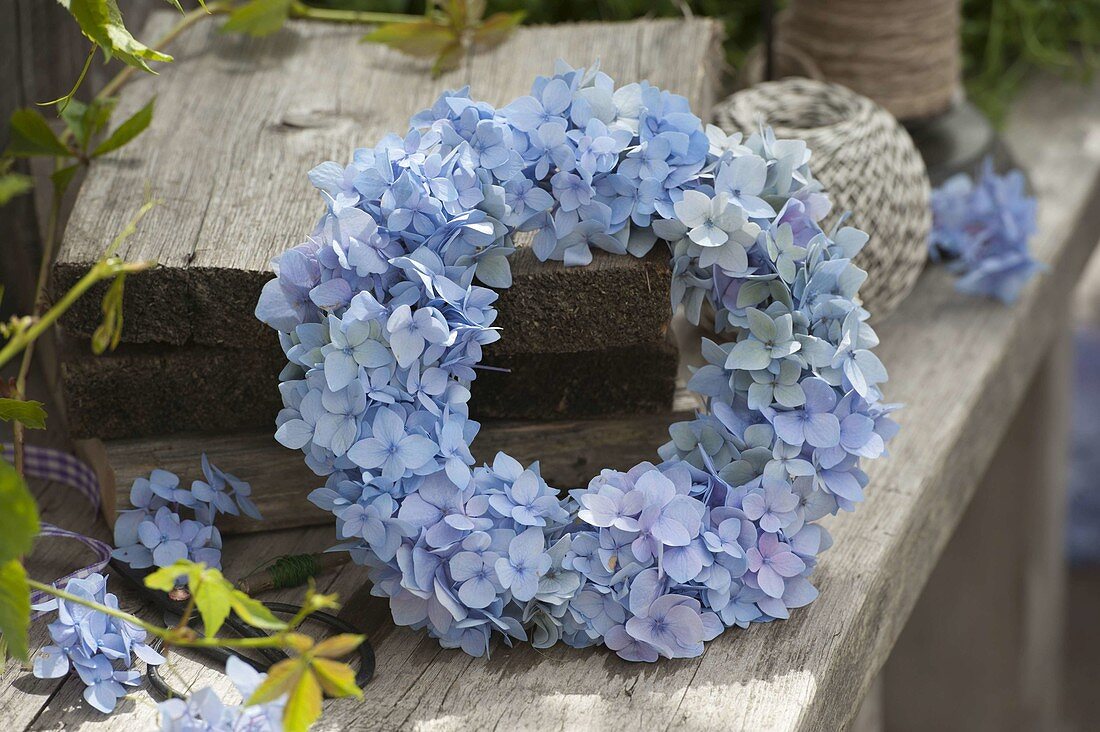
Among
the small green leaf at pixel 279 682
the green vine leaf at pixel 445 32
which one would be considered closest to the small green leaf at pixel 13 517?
the small green leaf at pixel 279 682

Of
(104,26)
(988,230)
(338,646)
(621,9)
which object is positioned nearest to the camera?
(338,646)

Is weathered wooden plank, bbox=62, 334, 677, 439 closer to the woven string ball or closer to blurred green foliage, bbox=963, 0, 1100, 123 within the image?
the woven string ball

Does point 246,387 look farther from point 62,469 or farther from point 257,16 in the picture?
point 257,16

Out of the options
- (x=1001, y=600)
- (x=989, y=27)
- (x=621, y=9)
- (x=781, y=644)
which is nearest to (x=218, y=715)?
(x=781, y=644)

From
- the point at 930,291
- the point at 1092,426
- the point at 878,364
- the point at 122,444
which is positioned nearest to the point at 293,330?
the point at 122,444

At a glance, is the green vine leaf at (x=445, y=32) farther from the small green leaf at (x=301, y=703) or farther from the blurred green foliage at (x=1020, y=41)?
the blurred green foliage at (x=1020, y=41)

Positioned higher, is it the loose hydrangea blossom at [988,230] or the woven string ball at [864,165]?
the woven string ball at [864,165]
